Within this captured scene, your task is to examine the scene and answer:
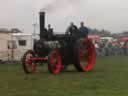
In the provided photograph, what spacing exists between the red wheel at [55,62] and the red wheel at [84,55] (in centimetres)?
76

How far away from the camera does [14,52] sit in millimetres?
31875

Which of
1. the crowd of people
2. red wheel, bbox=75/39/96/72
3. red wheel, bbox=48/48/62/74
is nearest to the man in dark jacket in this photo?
red wheel, bbox=75/39/96/72

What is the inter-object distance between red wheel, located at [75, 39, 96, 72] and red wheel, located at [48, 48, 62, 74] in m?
0.76

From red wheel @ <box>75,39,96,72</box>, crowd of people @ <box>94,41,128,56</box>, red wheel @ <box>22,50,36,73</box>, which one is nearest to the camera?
red wheel @ <box>22,50,36,73</box>

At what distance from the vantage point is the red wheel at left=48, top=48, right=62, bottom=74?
1639 centimetres

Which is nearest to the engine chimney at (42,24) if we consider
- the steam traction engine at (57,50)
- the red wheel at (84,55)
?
the steam traction engine at (57,50)

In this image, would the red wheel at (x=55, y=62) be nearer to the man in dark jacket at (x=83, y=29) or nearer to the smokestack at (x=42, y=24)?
the smokestack at (x=42, y=24)

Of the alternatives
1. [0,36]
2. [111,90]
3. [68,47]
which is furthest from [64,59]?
[0,36]

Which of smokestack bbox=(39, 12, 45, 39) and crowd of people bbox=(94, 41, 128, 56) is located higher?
smokestack bbox=(39, 12, 45, 39)

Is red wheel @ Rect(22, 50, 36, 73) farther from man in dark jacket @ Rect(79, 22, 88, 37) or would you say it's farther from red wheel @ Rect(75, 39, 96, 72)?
man in dark jacket @ Rect(79, 22, 88, 37)

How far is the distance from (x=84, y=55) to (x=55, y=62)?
1.94m

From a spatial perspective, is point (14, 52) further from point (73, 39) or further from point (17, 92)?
point (17, 92)

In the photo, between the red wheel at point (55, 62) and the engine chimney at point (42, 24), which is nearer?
the red wheel at point (55, 62)

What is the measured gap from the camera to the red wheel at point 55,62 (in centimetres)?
1639
